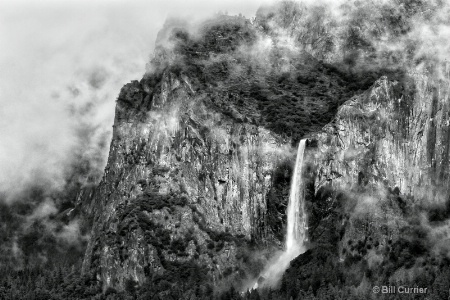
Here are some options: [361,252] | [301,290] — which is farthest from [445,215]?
[301,290]

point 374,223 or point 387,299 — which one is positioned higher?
point 374,223

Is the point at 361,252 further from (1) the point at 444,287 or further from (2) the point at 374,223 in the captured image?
(1) the point at 444,287

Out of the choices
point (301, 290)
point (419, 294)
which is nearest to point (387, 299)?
point (419, 294)

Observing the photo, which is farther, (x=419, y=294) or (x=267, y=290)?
(x=267, y=290)

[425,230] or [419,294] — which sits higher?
[425,230]

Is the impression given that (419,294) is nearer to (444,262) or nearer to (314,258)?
(444,262)

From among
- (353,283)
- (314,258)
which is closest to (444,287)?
(353,283)

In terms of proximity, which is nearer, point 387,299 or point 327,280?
point 387,299
